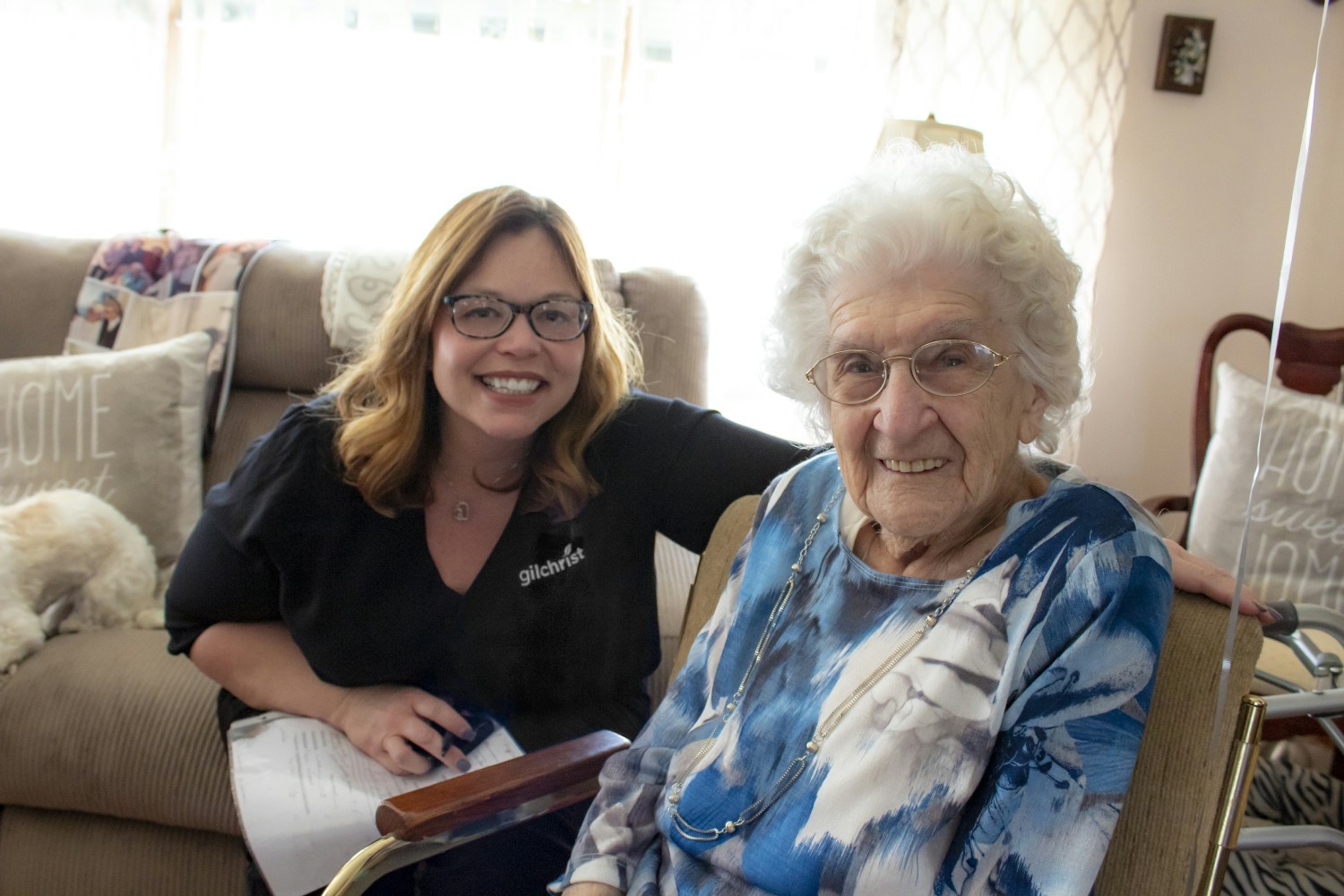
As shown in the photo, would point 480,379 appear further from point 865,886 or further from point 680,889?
point 865,886

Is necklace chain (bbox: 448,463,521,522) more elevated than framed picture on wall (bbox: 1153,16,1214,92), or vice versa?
framed picture on wall (bbox: 1153,16,1214,92)

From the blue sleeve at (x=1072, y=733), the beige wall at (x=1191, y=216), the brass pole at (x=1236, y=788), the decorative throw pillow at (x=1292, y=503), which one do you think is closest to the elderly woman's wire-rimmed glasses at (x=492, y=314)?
the blue sleeve at (x=1072, y=733)

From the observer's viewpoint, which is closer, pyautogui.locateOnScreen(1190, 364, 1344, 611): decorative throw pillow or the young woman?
the young woman

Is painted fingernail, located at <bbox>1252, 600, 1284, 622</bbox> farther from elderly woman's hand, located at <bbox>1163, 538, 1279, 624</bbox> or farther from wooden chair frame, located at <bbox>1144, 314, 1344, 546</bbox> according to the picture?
wooden chair frame, located at <bbox>1144, 314, 1344, 546</bbox>

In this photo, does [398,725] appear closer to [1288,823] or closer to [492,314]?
[492,314]

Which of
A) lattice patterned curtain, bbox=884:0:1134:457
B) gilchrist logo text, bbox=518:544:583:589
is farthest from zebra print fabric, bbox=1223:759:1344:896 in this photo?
lattice patterned curtain, bbox=884:0:1134:457

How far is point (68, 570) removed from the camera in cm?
177

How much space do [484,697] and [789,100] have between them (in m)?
2.14

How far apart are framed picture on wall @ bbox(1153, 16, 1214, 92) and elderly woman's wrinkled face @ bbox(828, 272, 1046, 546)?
94.6 inches

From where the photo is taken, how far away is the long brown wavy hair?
1.32m

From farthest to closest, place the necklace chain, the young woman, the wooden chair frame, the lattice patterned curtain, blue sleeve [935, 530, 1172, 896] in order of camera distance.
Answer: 1. the lattice patterned curtain
2. the wooden chair frame
3. the necklace chain
4. the young woman
5. blue sleeve [935, 530, 1172, 896]

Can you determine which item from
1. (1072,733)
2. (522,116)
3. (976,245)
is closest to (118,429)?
(522,116)

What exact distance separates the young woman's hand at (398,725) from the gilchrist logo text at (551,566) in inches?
7.9

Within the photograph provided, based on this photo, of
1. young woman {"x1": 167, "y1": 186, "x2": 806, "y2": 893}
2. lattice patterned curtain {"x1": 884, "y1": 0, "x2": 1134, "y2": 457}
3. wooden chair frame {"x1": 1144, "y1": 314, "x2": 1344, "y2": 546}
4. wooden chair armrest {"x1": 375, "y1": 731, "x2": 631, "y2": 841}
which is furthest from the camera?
lattice patterned curtain {"x1": 884, "y1": 0, "x2": 1134, "y2": 457}
